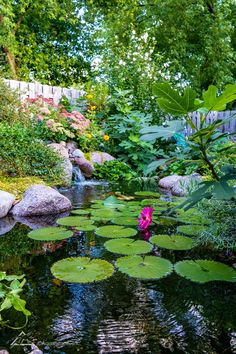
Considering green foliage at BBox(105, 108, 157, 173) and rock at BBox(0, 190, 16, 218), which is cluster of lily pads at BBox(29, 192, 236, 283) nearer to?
rock at BBox(0, 190, 16, 218)

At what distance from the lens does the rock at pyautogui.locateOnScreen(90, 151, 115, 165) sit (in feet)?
21.4

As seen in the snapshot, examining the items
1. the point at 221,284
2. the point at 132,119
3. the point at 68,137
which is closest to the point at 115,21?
the point at 132,119

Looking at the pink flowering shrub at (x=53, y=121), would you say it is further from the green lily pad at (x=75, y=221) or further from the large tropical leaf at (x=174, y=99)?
the large tropical leaf at (x=174, y=99)

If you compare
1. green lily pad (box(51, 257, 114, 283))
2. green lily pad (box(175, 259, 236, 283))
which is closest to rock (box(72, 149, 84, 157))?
green lily pad (box(51, 257, 114, 283))

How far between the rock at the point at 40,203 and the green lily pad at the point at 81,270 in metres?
1.38

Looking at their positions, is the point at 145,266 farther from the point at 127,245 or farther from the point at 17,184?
the point at 17,184

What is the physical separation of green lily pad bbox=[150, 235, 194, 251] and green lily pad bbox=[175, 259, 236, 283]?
259 mm

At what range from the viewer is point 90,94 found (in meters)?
8.02

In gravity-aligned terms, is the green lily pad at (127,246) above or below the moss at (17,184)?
below

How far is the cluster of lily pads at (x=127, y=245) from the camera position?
70.8 inches

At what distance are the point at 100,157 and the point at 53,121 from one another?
3.77ft

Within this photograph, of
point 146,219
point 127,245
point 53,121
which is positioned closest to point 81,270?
point 127,245

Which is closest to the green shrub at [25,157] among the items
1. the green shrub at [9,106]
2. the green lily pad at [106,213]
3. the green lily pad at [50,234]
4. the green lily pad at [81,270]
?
the green shrub at [9,106]

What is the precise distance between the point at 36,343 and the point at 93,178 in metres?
4.92
